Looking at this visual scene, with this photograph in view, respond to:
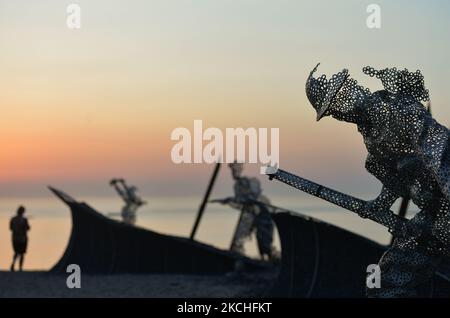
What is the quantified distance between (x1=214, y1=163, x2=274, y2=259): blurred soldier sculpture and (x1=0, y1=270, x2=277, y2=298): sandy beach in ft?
6.42

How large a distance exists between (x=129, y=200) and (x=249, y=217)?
19.6 feet

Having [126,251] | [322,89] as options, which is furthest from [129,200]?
[322,89]

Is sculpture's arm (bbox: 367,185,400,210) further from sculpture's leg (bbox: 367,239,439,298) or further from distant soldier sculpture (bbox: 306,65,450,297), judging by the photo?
sculpture's leg (bbox: 367,239,439,298)

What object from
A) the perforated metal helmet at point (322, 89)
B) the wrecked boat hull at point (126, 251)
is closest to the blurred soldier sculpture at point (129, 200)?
the wrecked boat hull at point (126, 251)

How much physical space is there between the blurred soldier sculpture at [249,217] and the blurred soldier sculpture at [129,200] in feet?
16.9

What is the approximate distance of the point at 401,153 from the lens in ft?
44.1

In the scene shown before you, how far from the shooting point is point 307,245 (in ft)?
66.5

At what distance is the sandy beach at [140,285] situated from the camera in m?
22.9

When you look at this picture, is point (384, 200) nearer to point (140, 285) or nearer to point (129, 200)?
point (140, 285)

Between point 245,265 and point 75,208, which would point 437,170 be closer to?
point 245,265

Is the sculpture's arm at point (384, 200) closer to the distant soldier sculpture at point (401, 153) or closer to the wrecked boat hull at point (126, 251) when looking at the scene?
the distant soldier sculpture at point (401, 153)

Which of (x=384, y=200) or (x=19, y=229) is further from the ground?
(x=19, y=229)

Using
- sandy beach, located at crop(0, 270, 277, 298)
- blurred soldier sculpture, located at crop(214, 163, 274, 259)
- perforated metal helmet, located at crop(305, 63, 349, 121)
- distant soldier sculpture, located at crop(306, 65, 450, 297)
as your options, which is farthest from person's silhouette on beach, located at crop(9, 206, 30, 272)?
distant soldier sculpture, located at crop(306, 65, 450, 297)
